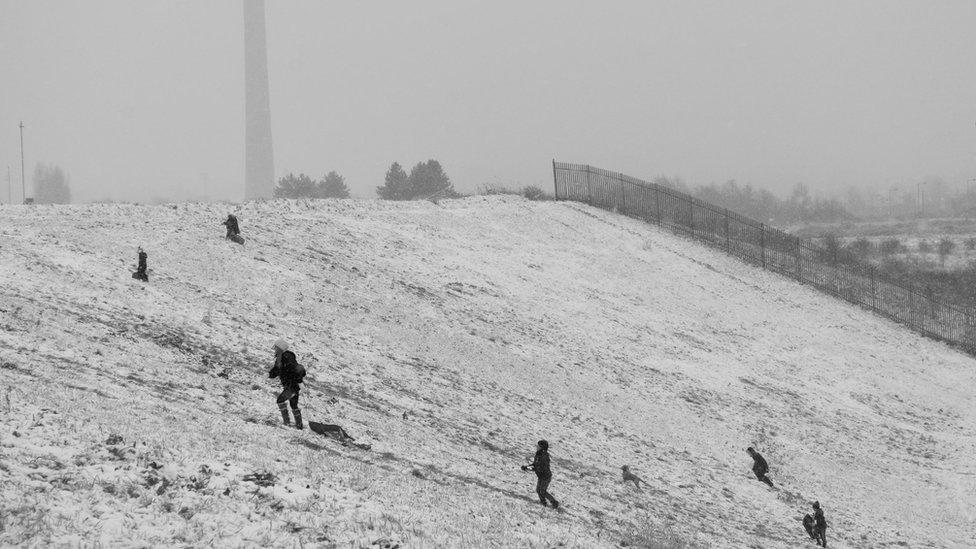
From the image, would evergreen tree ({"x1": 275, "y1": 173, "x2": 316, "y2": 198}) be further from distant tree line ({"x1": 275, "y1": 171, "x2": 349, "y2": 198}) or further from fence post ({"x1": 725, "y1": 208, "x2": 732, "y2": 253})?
fence post ({"x1": 725, "y1": 208, "x2": 732, "y2": 253})

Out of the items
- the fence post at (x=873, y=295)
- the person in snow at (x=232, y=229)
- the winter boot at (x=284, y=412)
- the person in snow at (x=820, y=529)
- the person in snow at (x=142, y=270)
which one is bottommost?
the person in snow at (x=820, y=529)

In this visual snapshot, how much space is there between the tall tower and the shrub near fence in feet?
390

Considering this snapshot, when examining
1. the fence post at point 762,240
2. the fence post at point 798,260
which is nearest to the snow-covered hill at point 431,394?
the fence post at point 798,260

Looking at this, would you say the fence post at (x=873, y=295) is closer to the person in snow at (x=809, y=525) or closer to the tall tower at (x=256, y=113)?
the person in snow at (x=809, y=525)

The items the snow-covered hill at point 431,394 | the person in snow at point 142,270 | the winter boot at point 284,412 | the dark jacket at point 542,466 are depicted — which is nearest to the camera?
the snow-covered hill at point 431,394

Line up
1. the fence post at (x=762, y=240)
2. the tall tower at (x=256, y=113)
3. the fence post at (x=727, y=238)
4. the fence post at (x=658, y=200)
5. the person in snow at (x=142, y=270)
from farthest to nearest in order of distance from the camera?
the tall tower at (x=256, y=113), the fence post at (x=658, y=200), the fence post at (x=727, y=238), the fence post at (x=762, y=240), the person in snow at (x=142, y=270)

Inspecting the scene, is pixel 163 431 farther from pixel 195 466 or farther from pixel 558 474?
pixel 558 474

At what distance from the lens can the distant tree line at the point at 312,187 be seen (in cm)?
7281

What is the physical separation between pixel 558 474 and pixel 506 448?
113 centimetres

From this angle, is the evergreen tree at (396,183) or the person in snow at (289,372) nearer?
the person in snow at (289,372)

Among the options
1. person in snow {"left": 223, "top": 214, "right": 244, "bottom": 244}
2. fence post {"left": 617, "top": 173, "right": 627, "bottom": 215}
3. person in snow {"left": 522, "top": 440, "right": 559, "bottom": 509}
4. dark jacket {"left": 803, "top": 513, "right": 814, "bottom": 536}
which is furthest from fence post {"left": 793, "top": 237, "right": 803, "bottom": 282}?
person in snow {"left": 522, "top": 440, "right": 559, "bottom": 509}

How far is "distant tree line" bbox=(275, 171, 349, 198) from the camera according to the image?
7281cm

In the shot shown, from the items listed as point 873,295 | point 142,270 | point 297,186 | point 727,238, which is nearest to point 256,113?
point 297,186

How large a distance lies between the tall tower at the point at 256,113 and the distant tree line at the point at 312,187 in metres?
81.7
